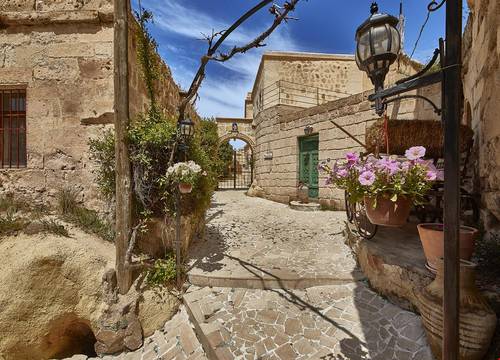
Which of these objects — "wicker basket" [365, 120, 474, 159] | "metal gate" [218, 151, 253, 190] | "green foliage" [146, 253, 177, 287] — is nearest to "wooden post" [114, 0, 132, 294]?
"green foliage" [146, 253, 177, 287]

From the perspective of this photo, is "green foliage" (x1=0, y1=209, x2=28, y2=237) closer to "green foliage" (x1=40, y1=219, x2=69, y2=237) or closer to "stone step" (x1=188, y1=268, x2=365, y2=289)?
"green foliage" (x1=40, y1=219, x2=69, y2=237)

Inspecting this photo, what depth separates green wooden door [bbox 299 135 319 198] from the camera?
747cm

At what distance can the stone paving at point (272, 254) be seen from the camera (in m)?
2.95

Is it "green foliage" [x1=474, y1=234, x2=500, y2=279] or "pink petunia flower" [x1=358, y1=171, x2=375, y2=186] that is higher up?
"pink petunia flower" [x1=358, y1=171, x2=375, y2=186]

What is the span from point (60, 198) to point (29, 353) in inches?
84.5

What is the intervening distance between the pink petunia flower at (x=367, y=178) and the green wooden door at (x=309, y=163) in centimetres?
551

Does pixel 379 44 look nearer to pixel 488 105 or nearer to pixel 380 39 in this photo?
pixel 380 39

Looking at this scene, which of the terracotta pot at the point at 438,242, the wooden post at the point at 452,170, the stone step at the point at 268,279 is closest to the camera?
the wooden post at the point at 452,170

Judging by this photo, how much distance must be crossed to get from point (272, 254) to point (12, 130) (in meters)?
4.99

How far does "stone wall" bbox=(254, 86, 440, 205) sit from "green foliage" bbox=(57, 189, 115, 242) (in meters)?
5.58

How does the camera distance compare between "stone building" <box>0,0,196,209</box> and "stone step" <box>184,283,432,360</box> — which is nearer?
"stone step" <box>184,283,432,360</box>

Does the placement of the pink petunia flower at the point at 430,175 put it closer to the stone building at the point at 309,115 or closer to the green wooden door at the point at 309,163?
the stone building at the point at 309,115

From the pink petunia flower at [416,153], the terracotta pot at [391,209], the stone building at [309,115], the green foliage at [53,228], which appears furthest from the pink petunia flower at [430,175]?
the green foliage at [53,228]

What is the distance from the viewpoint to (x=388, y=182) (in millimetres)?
1971
